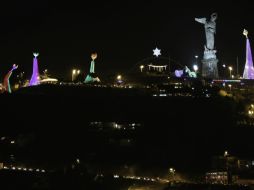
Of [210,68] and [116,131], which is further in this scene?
[210,68]

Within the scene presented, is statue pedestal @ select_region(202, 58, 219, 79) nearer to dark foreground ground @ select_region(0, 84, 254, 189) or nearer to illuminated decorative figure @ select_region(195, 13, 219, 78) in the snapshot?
illuminated decorative figure @ select_region(195, 13, 219, 78)

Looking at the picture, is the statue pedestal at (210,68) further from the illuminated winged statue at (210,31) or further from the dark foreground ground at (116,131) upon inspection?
the dark foreground ground at (116,131)

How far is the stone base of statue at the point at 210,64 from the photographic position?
52719 mm

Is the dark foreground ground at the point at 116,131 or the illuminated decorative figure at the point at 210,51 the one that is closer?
the dark foreground ground at the point at 116,131

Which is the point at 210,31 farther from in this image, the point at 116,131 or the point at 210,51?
the point at 116,131

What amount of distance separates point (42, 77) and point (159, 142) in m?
28.3

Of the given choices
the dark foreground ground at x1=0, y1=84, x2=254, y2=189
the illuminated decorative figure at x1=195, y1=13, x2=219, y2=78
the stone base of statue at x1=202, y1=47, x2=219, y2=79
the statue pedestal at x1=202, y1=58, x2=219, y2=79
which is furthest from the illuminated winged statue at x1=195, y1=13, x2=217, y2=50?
the dark foreground ground at x1=0, y1=84, x2=254, y2=189

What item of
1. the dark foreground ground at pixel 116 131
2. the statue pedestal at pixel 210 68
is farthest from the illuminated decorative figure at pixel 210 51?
the dark foreground ground at pixel 116 131

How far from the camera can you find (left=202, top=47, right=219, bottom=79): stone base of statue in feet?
173

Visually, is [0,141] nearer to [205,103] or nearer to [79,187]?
[79,187]

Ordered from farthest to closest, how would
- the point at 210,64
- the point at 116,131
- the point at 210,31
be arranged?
the point at 210,64 < the point at 210,31 < the point at 116,131

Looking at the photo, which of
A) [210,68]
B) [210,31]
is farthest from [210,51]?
[210,31]

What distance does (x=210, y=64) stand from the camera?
5303cm

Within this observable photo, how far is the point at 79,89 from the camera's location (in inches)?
1484
